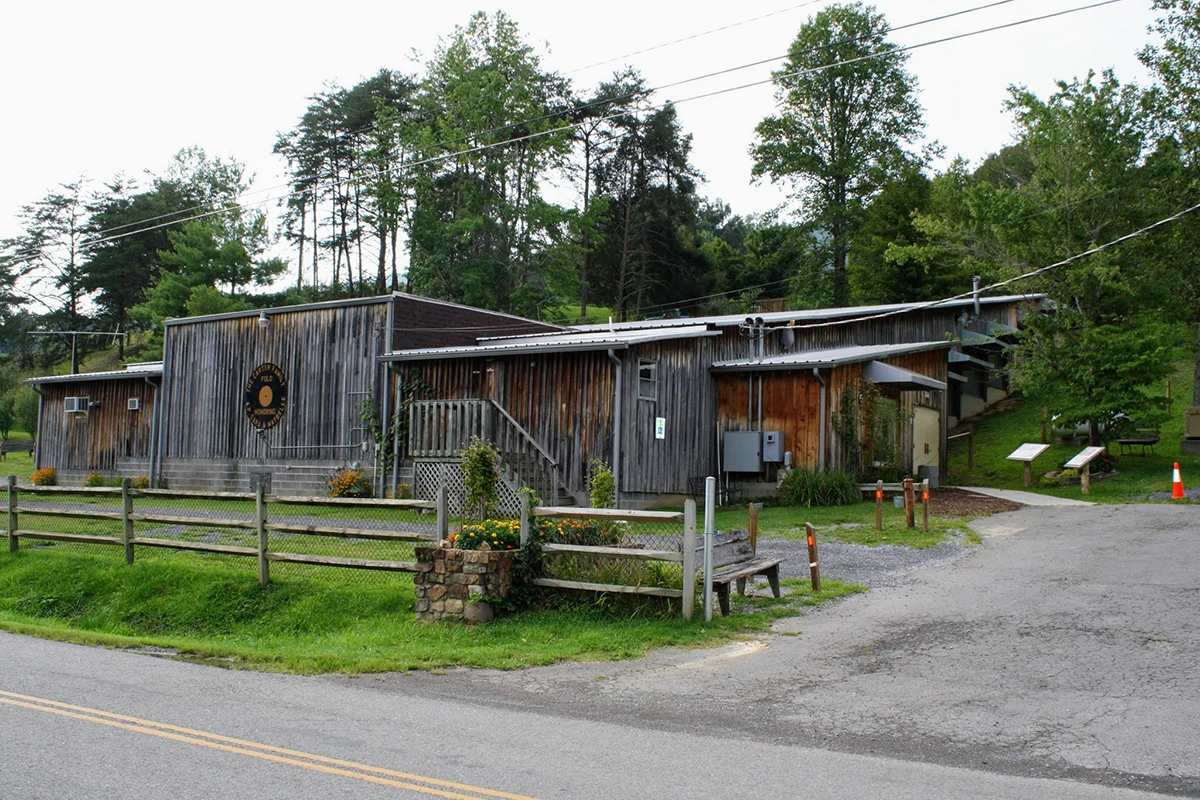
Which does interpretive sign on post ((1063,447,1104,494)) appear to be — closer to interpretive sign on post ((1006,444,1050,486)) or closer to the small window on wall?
interpretive sign on post ((1006,444,1050,486))

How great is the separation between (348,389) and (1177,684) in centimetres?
2003

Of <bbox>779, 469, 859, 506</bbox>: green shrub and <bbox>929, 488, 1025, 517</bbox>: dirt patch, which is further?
<bbox>779, 469, 859, 506</bbox>: green shrub

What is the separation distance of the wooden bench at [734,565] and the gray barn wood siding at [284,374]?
1447 cm

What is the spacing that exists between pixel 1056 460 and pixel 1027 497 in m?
5.01

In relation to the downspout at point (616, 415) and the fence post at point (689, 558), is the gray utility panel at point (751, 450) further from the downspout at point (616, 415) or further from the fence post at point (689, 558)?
the fence post at point (689, 558)

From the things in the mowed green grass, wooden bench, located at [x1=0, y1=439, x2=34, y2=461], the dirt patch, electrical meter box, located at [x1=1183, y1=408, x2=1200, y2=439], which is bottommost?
the mowed green grass

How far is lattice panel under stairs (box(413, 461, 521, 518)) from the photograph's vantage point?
19.4m

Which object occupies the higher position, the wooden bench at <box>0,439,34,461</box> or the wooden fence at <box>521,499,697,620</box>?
the wooden bench at <box>0,439,34,461</box>

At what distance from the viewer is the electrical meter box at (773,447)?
2172cm

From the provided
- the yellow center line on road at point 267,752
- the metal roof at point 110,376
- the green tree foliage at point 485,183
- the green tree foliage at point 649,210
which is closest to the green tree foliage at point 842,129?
the green tree foliage at point 649,210

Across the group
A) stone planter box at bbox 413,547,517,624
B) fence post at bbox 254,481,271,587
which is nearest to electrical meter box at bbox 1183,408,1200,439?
stone planter box at bbox 413,547,517,624

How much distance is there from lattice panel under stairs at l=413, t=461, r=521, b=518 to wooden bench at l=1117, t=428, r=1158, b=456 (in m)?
14.5

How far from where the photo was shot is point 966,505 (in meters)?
19.4

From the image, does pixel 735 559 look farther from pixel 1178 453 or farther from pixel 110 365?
pixel 110 365
